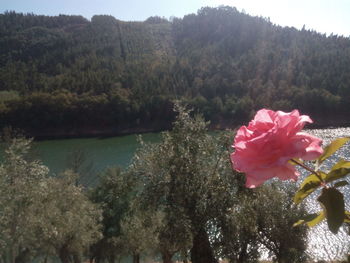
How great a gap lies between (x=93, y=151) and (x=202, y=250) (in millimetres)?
37185

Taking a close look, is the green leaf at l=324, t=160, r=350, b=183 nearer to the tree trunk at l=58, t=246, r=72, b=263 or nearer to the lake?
the tree trunk at l=58, t=246, r=72, b=263

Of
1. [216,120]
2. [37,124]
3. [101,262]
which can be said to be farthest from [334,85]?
[101,262]

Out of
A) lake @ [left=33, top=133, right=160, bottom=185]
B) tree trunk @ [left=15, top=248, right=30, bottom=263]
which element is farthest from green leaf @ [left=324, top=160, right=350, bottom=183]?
lake @ [left=33, top=133, right=160, bottom=185]

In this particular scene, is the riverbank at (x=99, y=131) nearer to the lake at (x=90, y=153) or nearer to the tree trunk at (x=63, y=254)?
the lake at (x=90, y=153)

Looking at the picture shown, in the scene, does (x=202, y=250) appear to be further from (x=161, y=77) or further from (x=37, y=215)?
(x=161, y=77)

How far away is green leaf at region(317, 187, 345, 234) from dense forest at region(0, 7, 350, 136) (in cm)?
5836

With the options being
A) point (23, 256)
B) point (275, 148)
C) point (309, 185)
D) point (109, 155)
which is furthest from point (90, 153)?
point (275, 148)

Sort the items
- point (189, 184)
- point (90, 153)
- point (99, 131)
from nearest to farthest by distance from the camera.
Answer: point (189, 184), point (90, 153), point (99, 131)

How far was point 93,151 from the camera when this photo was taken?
4600 cm

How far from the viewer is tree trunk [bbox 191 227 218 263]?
33.5 feet

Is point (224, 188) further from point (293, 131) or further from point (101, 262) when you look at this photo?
point (101, 262)

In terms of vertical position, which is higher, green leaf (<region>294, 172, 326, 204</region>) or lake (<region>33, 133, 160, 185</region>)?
green leaf (<region>294, 172, 326, 204</region>)

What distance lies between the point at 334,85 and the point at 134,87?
117ft

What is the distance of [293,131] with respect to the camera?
0.69m
